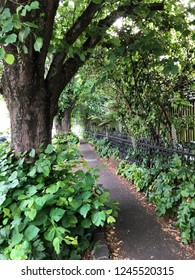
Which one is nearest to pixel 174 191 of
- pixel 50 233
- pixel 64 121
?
pixel 50 233

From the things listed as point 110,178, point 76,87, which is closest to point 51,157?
point 110,178

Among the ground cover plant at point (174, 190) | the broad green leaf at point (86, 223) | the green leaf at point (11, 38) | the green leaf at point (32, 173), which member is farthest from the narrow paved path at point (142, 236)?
the green leaf at point (11, 38)

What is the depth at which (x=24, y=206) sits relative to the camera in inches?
103

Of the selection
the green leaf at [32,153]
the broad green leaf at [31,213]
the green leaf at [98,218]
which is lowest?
the green leaf at [98,218]

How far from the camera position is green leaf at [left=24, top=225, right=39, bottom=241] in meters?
2.55

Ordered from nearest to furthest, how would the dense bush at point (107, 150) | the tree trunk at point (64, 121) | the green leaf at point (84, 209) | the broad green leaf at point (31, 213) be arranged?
1. the broad green leaf at point (31, 213)
2. the green leaf at point (84, 209)
3. the dense bush at point (107, 150)
4. the tree trunk at point (64, 121)

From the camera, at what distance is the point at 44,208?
2.81 m

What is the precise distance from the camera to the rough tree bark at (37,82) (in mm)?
3070

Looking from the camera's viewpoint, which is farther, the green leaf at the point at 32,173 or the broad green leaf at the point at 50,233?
the green leaf at the point at 32,173

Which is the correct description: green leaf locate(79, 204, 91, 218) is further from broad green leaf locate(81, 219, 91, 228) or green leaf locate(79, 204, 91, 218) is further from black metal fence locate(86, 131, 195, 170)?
black metal fence locate(86, 131, 195, 170)

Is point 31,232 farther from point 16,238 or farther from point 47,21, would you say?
point 47,21

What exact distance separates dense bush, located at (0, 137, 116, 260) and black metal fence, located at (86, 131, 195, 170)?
72.2 inches

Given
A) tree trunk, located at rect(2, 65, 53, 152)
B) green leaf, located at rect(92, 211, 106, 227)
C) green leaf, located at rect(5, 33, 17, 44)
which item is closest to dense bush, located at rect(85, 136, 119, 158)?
tree trunk, located at rect(2, 65, 53, 152)

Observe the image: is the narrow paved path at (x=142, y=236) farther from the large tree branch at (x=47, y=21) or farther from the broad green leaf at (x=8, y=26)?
the broad green leaf at (x=8, y=26)
